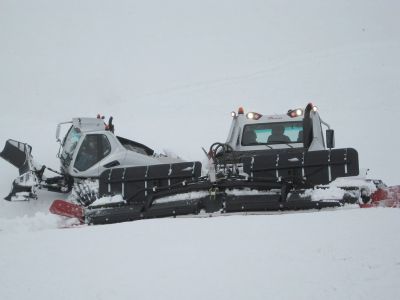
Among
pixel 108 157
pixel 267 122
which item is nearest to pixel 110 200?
pixel 108 157

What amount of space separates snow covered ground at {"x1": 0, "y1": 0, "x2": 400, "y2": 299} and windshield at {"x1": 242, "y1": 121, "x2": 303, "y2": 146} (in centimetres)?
326

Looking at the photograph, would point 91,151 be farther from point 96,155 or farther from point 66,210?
point 66,210

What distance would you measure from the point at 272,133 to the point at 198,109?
11244 mm

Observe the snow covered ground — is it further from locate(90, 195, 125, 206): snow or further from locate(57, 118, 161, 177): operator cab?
locate(57, 118, 161, 177): operator cab

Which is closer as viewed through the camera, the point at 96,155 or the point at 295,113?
the point at 295,113

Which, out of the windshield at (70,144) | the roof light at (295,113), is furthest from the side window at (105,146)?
Result: the roof light at (295,113)

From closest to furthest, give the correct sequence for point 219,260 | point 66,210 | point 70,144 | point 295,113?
point 219,260
point 66,210
point 295,113
point 70,144

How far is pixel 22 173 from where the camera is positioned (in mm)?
12031

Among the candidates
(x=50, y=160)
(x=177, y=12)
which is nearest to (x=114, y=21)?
(x=177, y=12)

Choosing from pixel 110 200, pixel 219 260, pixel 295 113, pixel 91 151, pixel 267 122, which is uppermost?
pixel 295 113

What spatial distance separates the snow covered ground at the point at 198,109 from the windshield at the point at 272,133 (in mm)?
3257

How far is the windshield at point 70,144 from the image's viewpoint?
1236cm

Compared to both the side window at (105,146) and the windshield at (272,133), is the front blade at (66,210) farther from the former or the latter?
the windshield at (272,133)

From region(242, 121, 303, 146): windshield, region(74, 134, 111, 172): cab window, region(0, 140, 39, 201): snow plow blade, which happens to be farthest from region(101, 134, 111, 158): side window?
region(242, 121, 303, 146): windshield
